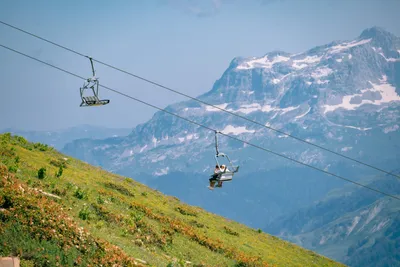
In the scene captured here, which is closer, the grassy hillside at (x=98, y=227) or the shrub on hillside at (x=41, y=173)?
the grassy hillside at (x=98, y=227)

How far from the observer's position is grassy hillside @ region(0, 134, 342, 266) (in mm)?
26516

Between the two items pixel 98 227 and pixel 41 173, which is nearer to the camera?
pixel 98 227

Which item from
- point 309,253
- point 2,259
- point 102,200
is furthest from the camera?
point 309,253

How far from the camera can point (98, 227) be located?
111 ft

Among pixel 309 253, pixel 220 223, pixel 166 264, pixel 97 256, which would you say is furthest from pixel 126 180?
pixel 97 256

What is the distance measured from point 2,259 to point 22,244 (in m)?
1.66

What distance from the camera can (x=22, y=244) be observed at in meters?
25.7

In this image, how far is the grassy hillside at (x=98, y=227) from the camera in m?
26.5

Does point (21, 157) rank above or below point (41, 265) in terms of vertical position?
above

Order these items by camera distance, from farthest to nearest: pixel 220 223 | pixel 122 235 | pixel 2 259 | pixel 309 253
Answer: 1. pixel 309 253
2. pixel 220 223
3. pixel 122 235
4. pixel 2 259

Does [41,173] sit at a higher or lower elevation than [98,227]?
higher

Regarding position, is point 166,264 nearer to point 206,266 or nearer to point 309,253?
point 206,266

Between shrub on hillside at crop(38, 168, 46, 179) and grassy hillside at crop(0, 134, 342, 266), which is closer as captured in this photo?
grassy hillside at crop(0, 134, 342, 266)

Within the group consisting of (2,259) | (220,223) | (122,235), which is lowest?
(2,259)
